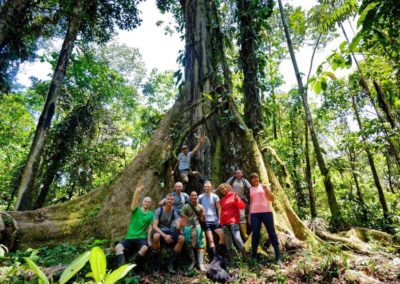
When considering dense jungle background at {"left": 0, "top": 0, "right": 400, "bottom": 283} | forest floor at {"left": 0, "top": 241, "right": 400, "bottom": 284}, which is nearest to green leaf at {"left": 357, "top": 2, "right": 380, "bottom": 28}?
dense jungle background at {"left": 0, "top": 0, "right": 400, "bottom": 283}

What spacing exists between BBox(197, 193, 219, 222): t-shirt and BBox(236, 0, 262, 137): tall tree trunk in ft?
11.8

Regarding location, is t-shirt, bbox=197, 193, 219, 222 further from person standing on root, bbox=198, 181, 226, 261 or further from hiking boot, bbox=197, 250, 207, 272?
hiking boot, bbox=197, 250, 207, 272

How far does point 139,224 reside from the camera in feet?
17.1

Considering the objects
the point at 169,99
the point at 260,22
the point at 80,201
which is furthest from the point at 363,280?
the point at 169,99

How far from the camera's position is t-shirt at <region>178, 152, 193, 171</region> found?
6730 mm

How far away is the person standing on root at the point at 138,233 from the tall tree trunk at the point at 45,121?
15.1 feet

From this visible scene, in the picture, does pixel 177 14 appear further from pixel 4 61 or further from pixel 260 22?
pixel 4 61

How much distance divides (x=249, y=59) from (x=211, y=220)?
5592 mm

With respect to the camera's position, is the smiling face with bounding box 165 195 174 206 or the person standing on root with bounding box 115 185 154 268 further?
the smiling face with bounding box 165 195 174 206

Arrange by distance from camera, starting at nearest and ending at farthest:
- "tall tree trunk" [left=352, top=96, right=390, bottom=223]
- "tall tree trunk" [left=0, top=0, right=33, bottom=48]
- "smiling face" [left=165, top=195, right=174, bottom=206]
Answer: "smiling face" [left=165, top=195, right=174, bottom=206]
"tall tree trunk" [left=0, top=0, right=33, bottom=48]
"tall tree trunk" [left=352, top=96, right=390, bottom=223]

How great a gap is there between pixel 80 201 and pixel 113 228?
52.3 inches

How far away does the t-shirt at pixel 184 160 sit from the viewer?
6730 millimetres

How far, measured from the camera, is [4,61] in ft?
36.1

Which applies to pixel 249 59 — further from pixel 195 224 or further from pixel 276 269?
pixel 276 269
